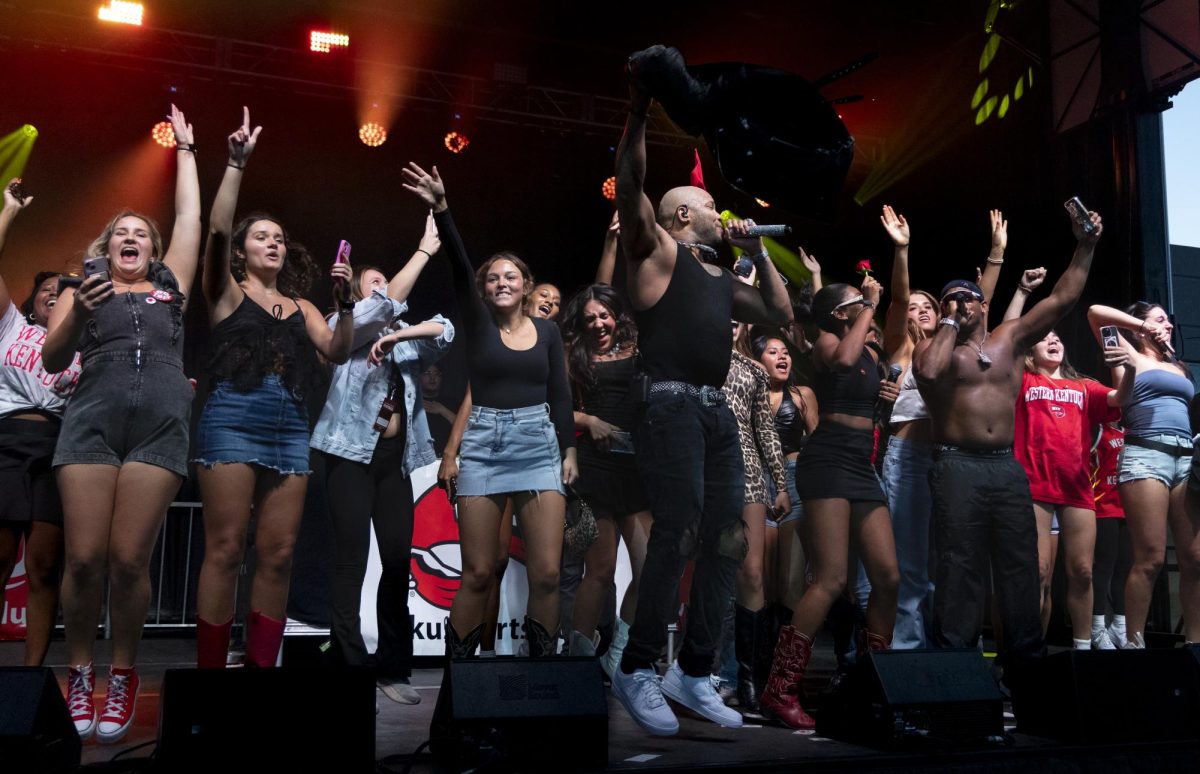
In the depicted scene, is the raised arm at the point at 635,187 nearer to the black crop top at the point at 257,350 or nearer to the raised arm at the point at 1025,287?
the black crop top at the point at 257,350

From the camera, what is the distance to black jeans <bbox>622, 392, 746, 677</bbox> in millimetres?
3434

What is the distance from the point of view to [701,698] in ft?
11.7

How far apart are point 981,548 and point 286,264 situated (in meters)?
3.01

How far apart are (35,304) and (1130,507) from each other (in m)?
5.24

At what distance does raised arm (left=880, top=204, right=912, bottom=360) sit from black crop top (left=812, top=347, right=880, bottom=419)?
47cm

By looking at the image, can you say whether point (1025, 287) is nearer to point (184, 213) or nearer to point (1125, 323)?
point (1125, 323)

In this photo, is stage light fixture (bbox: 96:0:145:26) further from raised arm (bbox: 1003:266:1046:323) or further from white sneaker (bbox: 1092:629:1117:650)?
white sneaker (bbox: 1092:629:1117:650)

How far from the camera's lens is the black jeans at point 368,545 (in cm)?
413

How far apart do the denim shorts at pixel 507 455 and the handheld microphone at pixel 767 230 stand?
108 cm

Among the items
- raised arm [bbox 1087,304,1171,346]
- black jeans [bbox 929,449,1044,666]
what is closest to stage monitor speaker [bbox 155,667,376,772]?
black jeans [bbox 929,449,1044,666]

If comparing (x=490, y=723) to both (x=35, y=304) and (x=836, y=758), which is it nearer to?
(x=836, y=758)

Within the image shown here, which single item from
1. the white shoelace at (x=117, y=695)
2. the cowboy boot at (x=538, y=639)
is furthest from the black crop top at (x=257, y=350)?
the cowboy boot at (x=538, y=639)

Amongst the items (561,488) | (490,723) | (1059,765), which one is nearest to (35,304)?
(561,488)

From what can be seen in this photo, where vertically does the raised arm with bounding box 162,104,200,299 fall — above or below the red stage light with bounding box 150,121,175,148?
below
